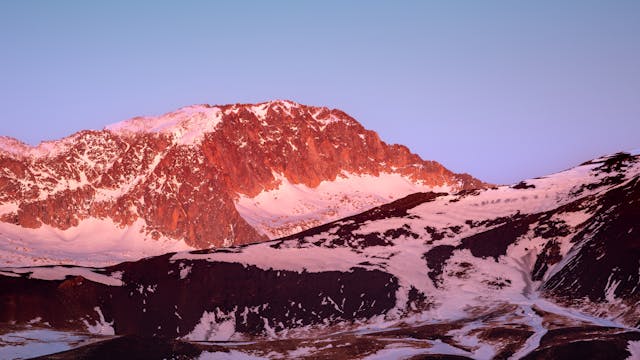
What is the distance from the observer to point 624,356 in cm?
19988
